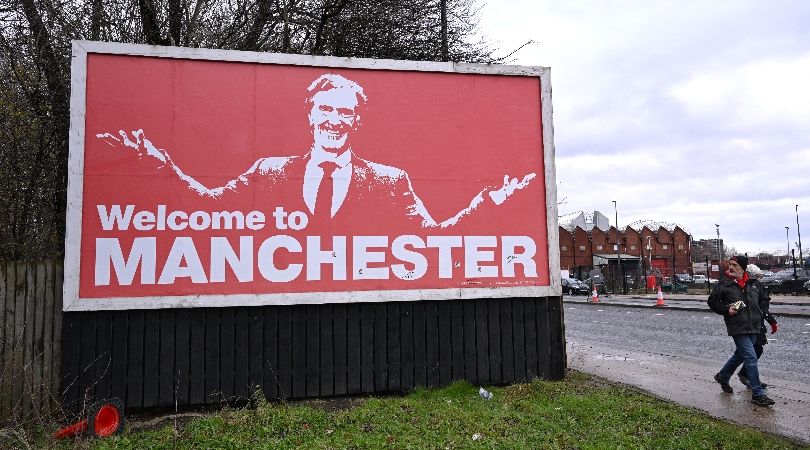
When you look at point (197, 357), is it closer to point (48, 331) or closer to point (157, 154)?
point (48, 331)

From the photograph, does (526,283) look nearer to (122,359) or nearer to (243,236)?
(243,236)

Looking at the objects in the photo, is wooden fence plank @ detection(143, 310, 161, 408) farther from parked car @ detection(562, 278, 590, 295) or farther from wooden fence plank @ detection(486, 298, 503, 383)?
parked car @ detection(562, 278, 590, 295)

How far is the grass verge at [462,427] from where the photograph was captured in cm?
542

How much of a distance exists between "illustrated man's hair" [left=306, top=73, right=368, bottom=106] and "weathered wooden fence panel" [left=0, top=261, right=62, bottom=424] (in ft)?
12.0

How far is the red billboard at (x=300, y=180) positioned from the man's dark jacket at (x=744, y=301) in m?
2.03

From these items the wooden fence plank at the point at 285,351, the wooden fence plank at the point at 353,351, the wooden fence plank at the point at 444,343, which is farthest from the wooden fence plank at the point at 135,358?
the wooden fence plank at the point at 444,343

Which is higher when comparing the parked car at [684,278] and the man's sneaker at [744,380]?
the man's sneaker at [744,380]

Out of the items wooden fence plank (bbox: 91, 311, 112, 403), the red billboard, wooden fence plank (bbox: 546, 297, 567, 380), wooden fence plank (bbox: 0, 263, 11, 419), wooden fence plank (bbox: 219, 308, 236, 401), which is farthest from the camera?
wooden fence plank (bbox: 546, 297, 567, 380)

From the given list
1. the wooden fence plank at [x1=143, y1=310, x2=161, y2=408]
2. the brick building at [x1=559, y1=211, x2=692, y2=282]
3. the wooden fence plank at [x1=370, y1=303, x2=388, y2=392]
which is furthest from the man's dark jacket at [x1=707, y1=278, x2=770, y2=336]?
the brick building at [x1=559, y1=211, x2=692, y2=282]

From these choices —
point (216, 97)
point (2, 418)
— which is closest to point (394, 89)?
point (216, 97)

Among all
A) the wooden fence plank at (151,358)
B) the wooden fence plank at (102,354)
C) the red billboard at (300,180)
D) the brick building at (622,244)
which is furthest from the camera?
the brick building at (622,244)

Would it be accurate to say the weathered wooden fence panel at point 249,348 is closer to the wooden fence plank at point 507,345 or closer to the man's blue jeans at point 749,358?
the wooden fence plank at point 507,345

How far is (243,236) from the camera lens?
23.6 ft

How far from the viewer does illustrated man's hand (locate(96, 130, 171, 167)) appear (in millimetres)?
6996
